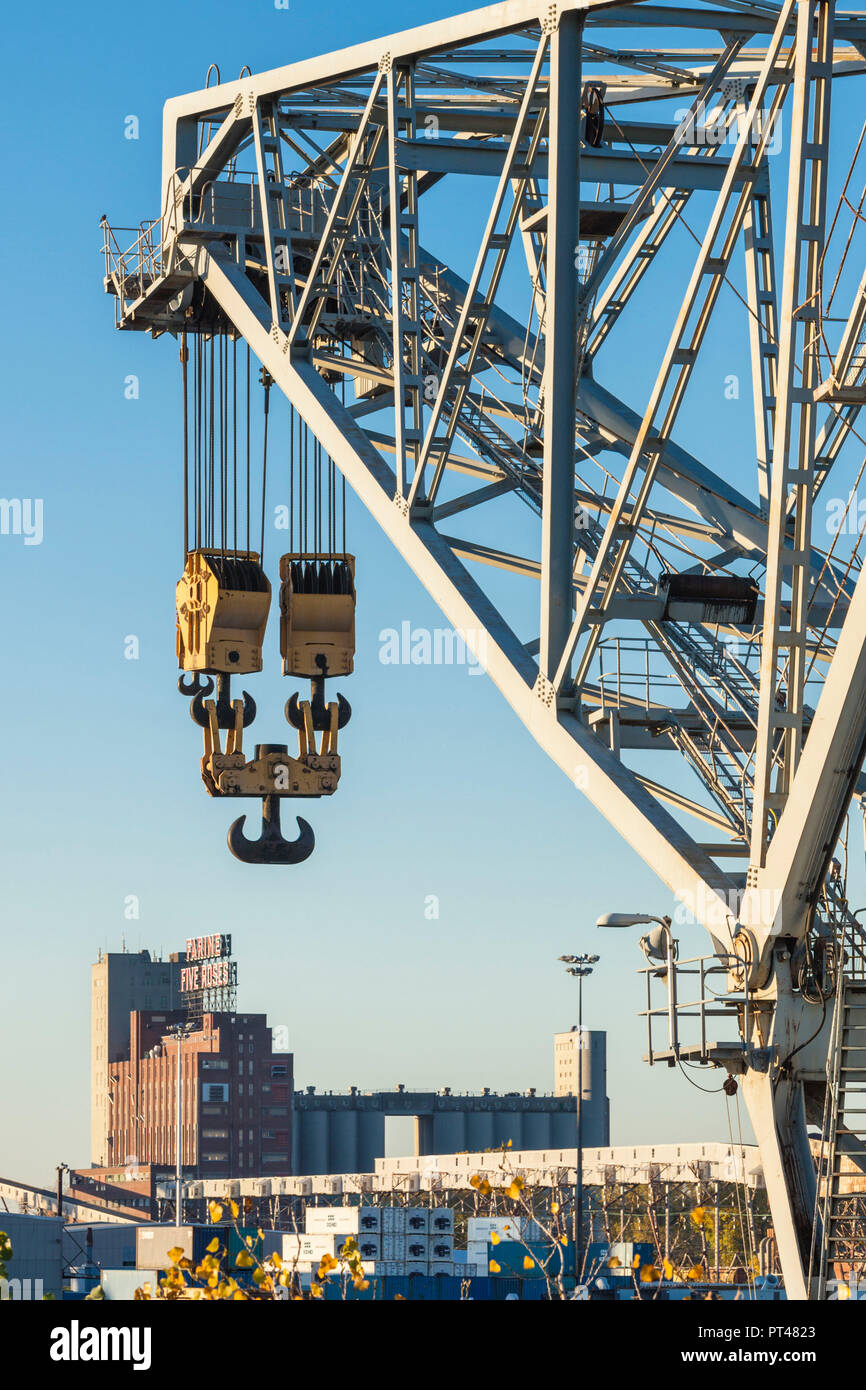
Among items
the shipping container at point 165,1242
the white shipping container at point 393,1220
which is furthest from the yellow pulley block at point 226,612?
the white shipping container at point 393,1220

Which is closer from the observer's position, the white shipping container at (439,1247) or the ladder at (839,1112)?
the ladder at (839,1112)

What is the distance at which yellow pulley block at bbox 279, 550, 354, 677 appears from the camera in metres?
33.8

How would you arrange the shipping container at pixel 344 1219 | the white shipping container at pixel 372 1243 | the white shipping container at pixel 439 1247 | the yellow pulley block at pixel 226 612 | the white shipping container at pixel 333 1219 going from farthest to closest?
the white shipping container at pixel 333 1219 < the white shipping container at pixel 439 1247 < the shipping container at pixel 344 1219 < the white shipping container at pixel 372 1243 < the yellow pulley block at pixel 226 612

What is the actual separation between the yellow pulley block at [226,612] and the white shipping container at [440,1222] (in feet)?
138

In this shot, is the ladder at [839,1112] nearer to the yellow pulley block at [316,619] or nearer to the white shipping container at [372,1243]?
the yellow pulley block at [316,619]

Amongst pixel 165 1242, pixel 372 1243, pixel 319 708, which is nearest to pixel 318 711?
pixel 319 708

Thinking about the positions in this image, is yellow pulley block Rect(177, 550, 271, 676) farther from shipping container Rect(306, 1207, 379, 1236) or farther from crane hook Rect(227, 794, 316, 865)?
shipping container Rect(306, 1207, 379, 1236)

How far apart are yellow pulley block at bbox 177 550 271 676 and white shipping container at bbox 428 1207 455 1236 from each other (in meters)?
42.0

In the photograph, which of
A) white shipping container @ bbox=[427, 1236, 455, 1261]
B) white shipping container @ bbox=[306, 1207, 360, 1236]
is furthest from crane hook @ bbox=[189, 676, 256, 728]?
white shipping container @ bbox=[427, 1236, 455, 1261]

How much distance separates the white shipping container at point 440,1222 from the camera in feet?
237
